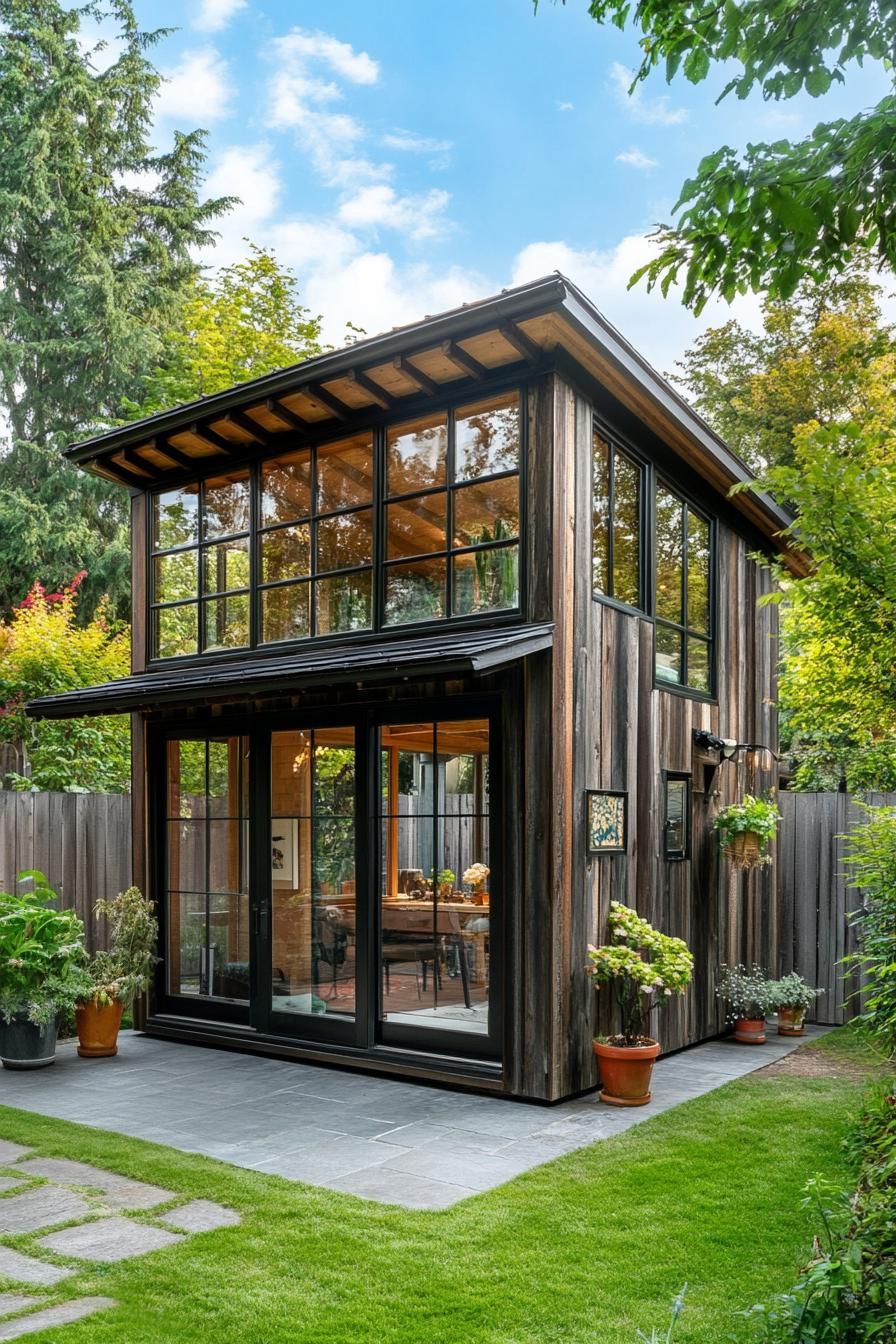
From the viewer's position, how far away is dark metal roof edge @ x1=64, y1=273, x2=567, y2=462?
5672 millimetres

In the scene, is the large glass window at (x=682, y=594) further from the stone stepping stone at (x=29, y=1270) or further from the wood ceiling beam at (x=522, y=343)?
the stone stepping stone at (x=29, y=1270)

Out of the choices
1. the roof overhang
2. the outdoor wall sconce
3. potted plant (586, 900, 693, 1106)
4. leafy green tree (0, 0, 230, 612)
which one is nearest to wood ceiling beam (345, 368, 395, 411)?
the roof overhang

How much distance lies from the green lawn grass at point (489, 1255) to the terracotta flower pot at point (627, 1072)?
2.43ft

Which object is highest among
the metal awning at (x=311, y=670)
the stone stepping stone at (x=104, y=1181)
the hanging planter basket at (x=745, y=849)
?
the metal awning at (x=311, y=670)

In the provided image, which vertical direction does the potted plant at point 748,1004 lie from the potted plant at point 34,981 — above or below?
below

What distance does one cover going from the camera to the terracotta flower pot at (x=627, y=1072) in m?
6.00

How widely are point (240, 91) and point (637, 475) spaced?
623 inches

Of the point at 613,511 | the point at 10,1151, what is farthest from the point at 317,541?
the point at 10,1151

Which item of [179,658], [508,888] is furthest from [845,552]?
[179,658]

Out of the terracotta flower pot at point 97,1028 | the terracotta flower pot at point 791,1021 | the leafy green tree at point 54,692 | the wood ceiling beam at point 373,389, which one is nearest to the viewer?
the wood ceiling beam at point 373,389

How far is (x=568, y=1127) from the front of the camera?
5.59 meters

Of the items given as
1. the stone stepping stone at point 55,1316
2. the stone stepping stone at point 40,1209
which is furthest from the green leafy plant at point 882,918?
the stone stepping stone at point 40,1209

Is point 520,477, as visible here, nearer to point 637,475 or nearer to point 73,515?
point 637,475

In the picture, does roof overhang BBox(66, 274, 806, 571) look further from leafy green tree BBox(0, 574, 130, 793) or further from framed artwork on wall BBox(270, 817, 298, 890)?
leafy green tree BBox(0, 574, 130, 793)
